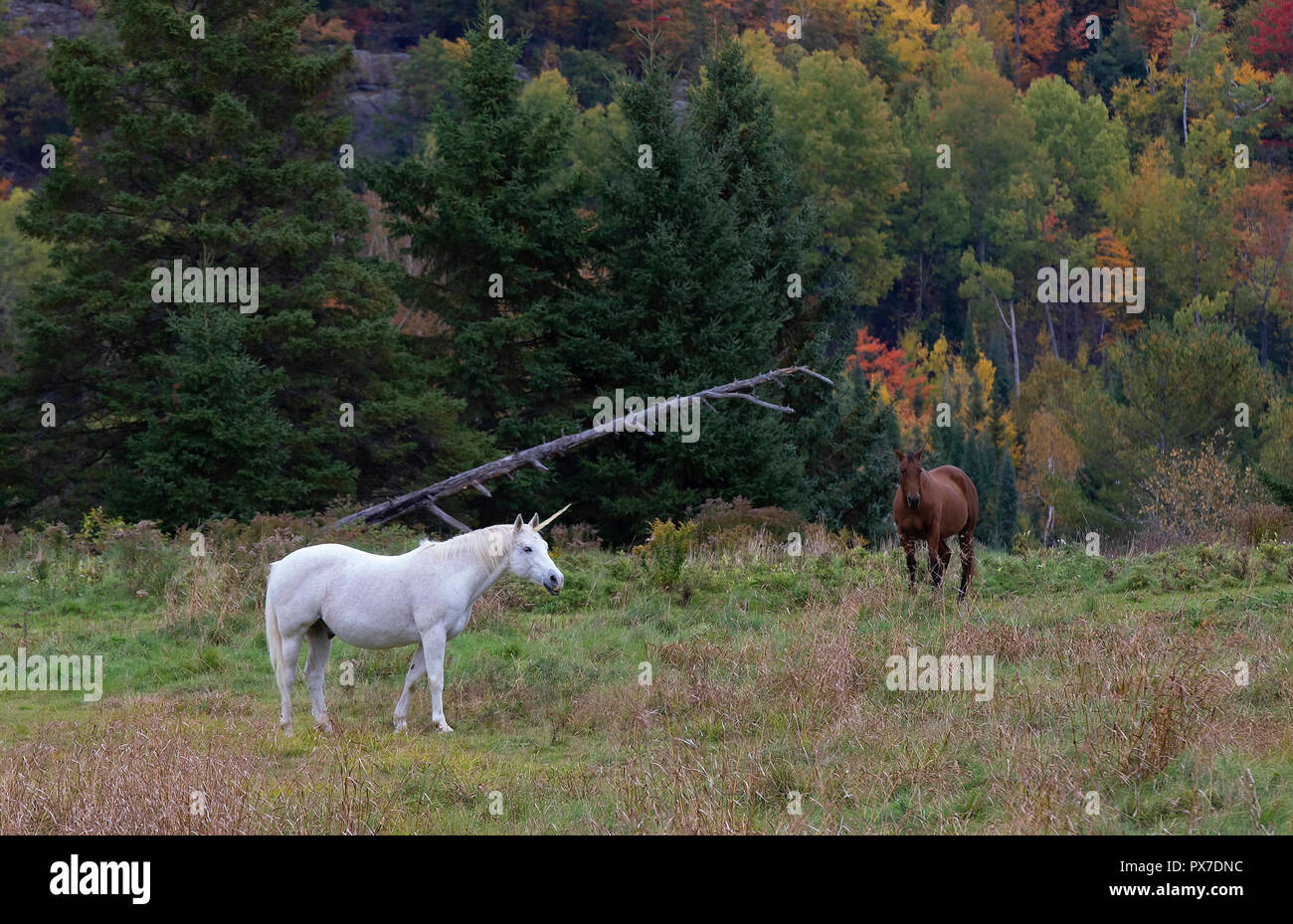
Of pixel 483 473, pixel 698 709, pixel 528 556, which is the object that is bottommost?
pixel 698 709

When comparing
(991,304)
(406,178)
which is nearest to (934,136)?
Answer: (991,304)

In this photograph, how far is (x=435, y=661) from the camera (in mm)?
11031

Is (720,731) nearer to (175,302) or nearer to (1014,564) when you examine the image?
(1014,564)

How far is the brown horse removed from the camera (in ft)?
49.4

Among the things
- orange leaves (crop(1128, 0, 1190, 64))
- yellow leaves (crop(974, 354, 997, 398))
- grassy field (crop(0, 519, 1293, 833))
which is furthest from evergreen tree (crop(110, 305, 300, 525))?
orange leaves (crop(1128, 0, 1190, 64))

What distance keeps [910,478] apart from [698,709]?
215 inches

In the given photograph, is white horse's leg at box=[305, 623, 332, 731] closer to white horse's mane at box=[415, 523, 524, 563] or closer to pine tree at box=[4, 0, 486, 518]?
white horse's mane at box=[415, 523, 524, 563]

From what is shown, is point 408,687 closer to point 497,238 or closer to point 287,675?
point 287,675

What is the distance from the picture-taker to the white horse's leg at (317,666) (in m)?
Result: 11.0

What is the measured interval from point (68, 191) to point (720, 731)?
81.9 feet

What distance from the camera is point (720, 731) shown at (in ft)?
32.4

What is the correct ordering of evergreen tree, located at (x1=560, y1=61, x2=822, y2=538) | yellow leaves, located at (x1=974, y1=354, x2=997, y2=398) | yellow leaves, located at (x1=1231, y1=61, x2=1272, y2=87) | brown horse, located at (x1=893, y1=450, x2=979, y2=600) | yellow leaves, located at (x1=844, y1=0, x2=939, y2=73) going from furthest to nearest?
1. yellow leaves, located at (x1=844, y1=0, x2=939, y2=73)
2. yellow leaves, located at (x1=1231, y1=61, x2=1272, y2=87)
3. yellow leaves, located at (x1=974, y1=354, x2=997, y2=398)
4. evergreen tree, located at (x1=560, y1=61, x2=822, y2=538)
5. brown horse, located at (x1=893, y1=450, x2=979, y2=600)

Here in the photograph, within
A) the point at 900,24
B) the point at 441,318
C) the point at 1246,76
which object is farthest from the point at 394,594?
the point at 900,24

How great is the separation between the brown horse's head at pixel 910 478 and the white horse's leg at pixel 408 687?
5.91 metres
